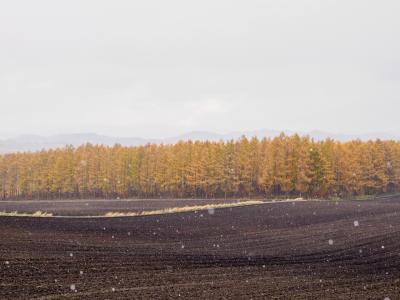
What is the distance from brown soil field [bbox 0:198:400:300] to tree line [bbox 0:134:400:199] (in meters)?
47.0

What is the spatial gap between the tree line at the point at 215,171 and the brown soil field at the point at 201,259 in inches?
1849

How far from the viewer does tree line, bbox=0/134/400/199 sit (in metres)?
90.5

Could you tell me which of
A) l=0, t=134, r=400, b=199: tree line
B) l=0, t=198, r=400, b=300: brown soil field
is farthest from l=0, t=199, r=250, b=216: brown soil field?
l=0, t=134, r=400, b=199: tree line

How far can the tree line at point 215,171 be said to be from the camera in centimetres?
9050

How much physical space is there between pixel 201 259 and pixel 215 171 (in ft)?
239

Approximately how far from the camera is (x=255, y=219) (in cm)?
4531

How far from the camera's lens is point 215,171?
9819cm

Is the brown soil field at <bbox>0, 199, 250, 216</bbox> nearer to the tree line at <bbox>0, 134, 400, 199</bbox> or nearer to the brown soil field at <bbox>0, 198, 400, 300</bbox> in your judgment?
the brown soil field at <bbox>0, 198, 400, 300</bbox>

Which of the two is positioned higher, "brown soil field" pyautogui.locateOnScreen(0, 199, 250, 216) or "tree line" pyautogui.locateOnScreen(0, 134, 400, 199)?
"tree line" pyautogui.locateOnScreen(0, 134, 400, 199)

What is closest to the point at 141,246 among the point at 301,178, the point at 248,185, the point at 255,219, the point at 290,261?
the point at 290,261

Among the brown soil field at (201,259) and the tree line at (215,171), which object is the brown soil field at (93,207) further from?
the tree line at (215,171)

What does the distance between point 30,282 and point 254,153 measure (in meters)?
83.0

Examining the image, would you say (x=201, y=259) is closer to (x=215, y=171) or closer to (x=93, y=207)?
(x=93, y=207)

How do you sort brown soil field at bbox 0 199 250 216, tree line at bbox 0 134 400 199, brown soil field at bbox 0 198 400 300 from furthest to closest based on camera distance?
tree line at bbox 0 134 400 199 → brown soil field at bbox 0 199 250 216 → brown soil field at bbox 0 198 400 300
